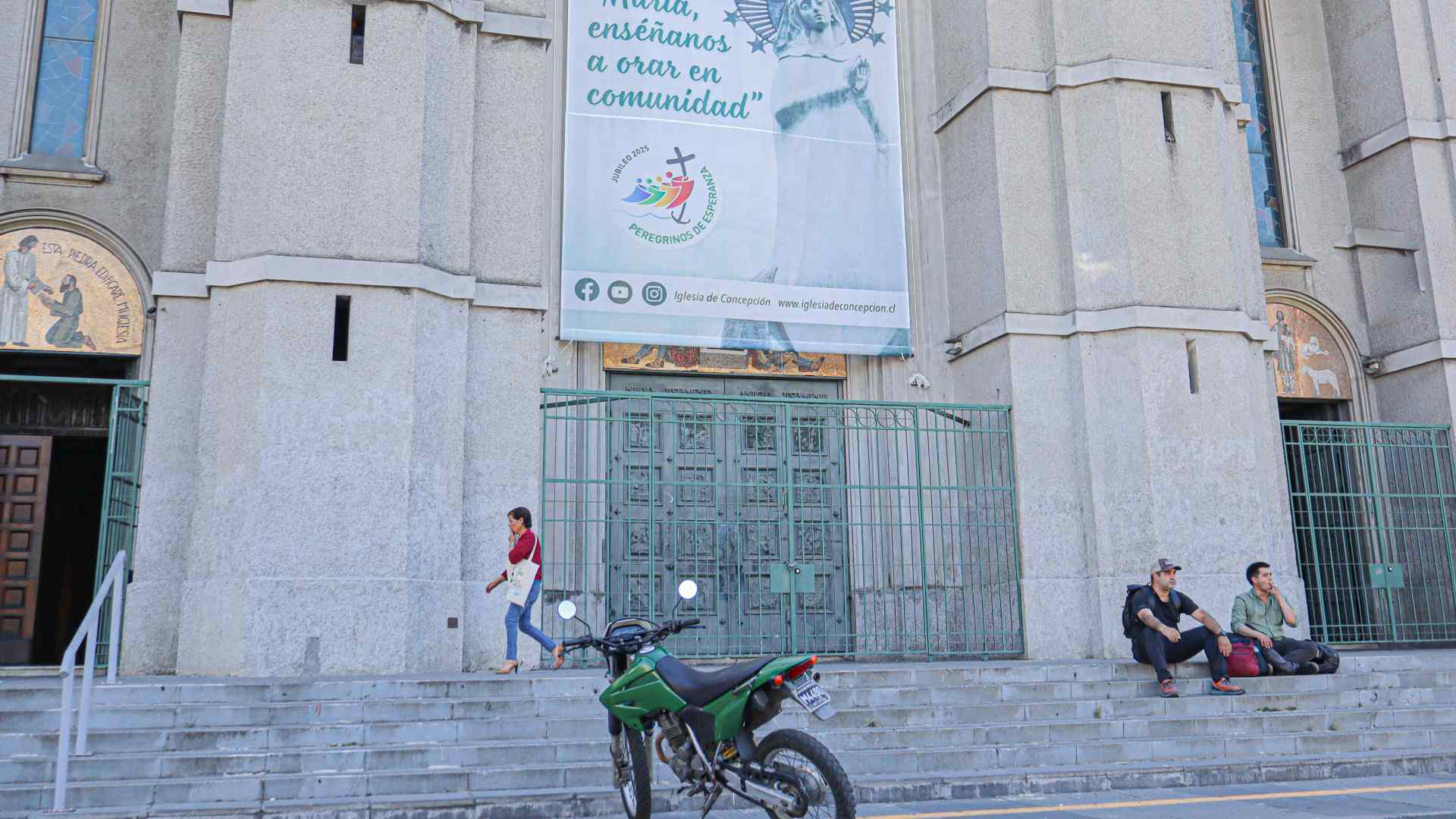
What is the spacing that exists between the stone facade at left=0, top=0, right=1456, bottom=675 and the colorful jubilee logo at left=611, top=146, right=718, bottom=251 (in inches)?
36.9

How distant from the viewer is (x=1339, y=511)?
1609cm

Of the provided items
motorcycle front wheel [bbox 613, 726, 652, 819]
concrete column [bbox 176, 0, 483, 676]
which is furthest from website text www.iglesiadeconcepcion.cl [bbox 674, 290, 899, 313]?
motorcycle front wheel [bbox 613, 726, 652, 819]

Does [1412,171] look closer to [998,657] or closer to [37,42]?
[998,657]

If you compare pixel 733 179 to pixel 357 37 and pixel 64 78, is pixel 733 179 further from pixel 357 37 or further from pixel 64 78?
pixel 64 78

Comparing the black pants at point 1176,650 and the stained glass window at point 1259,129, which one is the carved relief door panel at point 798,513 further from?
the stained glass window at point 1259,129

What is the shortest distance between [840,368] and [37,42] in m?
10.3

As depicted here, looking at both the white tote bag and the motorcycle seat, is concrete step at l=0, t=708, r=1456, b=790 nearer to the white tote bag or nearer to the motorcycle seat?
the motorcycle seat

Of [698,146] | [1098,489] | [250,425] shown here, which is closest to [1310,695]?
[1098,489]

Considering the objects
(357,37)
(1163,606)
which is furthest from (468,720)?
(357,37)

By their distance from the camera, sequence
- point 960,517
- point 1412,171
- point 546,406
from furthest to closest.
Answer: point 1412,171, point 960,517, point 546,406

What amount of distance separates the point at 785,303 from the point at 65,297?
321 inches

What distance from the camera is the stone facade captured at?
11.4m

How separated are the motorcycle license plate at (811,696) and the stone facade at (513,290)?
6000mm

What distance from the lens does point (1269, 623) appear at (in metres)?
11.6
